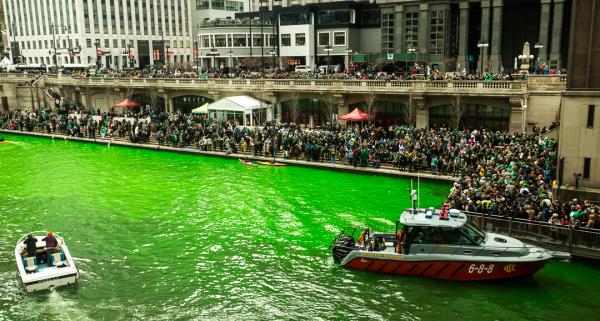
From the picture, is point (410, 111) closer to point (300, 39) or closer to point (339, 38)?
point (339, 38)

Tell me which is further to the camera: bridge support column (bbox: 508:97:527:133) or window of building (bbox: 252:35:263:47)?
window of building (bbox: 252:35:263:47)

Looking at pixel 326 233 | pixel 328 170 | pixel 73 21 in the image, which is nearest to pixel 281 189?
pixel 328 170

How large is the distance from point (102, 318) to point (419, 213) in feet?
36.8

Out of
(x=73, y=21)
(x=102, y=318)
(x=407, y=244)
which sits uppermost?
(x=73, y=21)

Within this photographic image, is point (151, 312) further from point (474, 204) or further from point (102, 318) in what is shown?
point (474, 204)

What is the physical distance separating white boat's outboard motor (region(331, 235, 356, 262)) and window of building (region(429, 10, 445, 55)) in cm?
5278

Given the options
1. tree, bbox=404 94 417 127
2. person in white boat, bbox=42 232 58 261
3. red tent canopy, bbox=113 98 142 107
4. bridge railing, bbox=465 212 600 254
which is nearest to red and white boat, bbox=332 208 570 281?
bridge railing, bbox=465 212 600 254

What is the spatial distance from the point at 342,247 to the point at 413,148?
15.9m

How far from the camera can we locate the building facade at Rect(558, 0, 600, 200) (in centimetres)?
2328

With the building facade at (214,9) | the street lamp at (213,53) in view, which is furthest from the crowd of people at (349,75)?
the building facade at (214,9)

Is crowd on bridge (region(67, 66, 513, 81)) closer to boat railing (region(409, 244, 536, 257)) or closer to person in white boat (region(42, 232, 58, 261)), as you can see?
boat railing (region(409, 244, 536, 257))

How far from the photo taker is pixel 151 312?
682 inches

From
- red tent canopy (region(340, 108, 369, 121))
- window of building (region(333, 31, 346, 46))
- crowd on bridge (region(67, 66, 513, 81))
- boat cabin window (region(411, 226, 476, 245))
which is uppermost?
window of building (region(333, 31, 346, 46))

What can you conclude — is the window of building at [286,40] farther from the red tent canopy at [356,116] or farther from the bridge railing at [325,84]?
the red tent canopy at [356,116]
